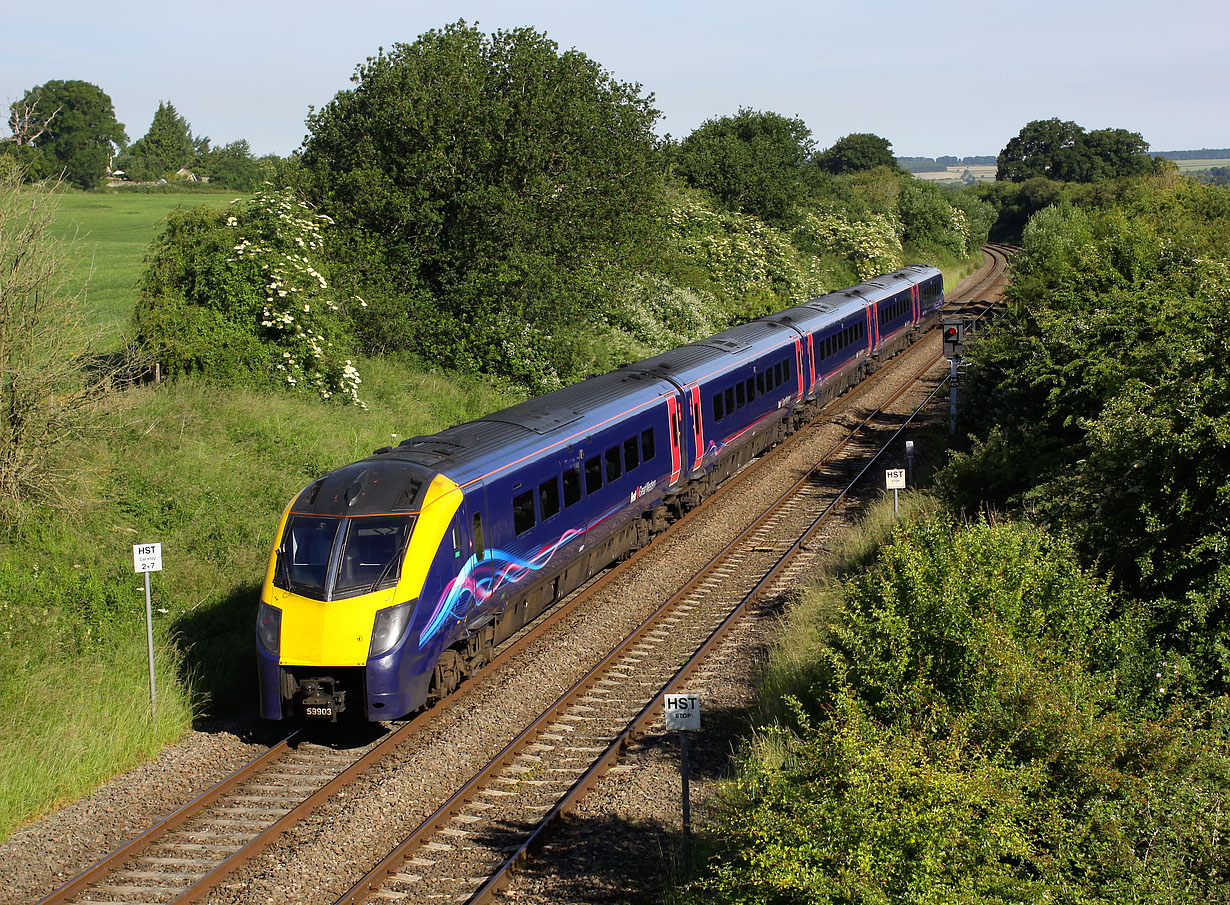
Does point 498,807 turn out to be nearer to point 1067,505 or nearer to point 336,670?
point 336,670

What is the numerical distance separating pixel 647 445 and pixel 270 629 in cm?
784

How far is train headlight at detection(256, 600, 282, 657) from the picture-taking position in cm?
1079

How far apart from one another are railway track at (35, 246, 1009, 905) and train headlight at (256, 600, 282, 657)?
105 centimetres

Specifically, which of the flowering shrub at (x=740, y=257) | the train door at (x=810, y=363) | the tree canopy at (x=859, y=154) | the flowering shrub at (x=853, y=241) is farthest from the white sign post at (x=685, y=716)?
the tree canopy at (x=859, y=154)

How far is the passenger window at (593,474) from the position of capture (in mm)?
15148

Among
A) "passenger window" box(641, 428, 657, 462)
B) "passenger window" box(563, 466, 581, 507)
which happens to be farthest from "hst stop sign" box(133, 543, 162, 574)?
"passenger window" box(641, 428, 657, 462)

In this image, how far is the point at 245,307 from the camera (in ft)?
69.1

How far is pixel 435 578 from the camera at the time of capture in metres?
11.2

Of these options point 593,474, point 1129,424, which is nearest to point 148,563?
point 593,474

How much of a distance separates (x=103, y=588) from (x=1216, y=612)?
41.3ft

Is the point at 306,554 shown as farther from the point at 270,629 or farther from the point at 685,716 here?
the point at 685,716

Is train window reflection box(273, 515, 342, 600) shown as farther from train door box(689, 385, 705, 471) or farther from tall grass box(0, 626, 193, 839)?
train door box(689, 385, 705, 471)

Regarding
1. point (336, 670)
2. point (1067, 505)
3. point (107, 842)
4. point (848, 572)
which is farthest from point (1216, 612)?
point (107, 842)

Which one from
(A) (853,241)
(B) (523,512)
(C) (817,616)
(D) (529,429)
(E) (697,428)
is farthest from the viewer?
(A) (853,241)
